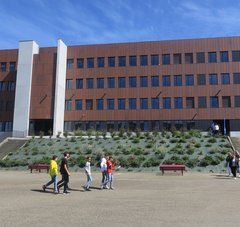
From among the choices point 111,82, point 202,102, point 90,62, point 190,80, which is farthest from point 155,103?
point 90,62

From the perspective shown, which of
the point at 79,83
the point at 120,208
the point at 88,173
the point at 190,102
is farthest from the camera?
the point at 79,83

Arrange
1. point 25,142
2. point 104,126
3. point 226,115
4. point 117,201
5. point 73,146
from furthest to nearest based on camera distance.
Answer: point 104,126 → point 226,115 → point 25,142 → point 73,146 → point 117,201

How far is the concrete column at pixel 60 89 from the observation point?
57.3 meters

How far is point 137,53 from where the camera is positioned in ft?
195

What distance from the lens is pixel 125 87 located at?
59.0 m

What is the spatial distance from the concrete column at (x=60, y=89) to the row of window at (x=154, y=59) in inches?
71.1

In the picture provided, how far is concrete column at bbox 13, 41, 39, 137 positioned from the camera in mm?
58156

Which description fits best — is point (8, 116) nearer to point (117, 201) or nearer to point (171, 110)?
point (171, 110)

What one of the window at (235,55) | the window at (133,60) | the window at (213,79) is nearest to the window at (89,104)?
the window at (133,60)

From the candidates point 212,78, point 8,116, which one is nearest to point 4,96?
point 8,116

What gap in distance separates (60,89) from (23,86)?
231 inches

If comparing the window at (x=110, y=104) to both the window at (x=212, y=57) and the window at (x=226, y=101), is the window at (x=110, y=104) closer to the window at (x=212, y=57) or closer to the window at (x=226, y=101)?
the window at (x=212, y=57)

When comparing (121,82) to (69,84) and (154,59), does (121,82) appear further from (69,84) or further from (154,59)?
(69,84)

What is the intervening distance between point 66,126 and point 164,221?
5058 cm
